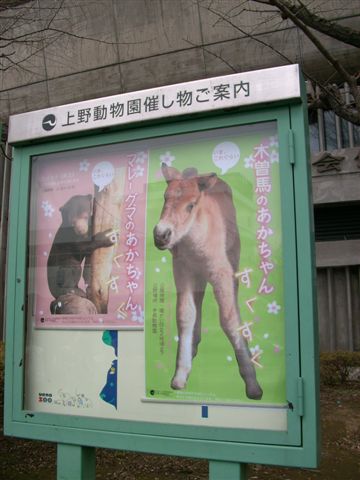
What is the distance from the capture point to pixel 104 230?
8.73 ft

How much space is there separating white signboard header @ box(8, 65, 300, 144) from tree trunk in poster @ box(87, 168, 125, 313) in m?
0.34

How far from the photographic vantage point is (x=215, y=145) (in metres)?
2.47

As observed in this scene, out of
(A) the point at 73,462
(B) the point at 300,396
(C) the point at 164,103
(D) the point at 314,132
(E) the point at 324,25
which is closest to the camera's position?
(B) the point at 300,396

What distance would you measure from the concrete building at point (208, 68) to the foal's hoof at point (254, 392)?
7.48 m

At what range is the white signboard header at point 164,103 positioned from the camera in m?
2.25

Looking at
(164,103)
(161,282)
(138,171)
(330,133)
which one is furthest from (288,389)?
(330,133)

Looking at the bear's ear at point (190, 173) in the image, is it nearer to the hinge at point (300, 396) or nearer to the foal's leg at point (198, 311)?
the foal's leg at point (198, 311)

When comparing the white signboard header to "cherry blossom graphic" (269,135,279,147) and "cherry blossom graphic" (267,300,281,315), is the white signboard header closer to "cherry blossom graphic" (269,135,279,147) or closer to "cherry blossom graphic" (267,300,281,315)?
"cherry blossom graphic" (269,135,279,147)

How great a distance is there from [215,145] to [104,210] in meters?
0.74

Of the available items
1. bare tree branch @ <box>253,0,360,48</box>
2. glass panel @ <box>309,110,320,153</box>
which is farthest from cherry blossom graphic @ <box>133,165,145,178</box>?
glass panel @ <box>309,110,320,153</box>

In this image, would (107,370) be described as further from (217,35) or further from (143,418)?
(217,35)

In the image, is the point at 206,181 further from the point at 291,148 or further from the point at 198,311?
the point at 198,311

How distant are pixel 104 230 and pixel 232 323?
0.91 m

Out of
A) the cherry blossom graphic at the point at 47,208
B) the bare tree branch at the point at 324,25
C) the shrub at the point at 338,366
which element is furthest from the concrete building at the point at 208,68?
the cherry blossom graphic at the point at 47,208
